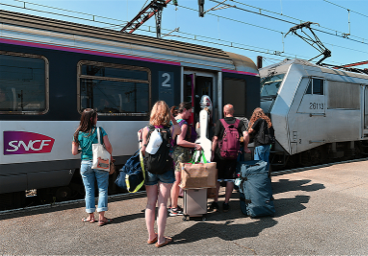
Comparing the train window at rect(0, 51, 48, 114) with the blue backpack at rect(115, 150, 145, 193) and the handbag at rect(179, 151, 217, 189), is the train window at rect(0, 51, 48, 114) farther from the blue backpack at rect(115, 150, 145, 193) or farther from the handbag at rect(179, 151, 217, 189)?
the handbag at rect(179, 151, 217, 189)

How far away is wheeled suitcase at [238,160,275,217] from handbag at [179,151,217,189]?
0.58 metres

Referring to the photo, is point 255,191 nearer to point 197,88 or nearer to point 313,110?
point 197,88

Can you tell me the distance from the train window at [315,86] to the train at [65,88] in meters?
3.99

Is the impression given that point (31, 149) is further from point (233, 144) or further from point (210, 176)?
point (233, 144)

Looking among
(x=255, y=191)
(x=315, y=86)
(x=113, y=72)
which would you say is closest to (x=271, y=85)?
(x=315, y=86)

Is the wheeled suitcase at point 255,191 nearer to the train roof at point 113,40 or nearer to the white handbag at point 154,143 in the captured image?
the white handbag at point 154,143

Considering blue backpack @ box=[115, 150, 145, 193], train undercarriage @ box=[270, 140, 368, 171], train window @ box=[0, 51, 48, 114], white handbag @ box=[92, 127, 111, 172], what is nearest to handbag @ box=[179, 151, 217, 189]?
blue backpack @ box=[115, 150, 145, 193]

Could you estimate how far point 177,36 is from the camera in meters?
14.9

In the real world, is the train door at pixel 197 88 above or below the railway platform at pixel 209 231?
above

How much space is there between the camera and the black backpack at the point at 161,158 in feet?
10.9

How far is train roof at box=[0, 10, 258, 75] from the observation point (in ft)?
14.9

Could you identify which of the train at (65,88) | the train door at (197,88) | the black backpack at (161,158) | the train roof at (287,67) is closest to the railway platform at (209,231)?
the train at (65,88)

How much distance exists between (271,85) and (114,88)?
522 cm

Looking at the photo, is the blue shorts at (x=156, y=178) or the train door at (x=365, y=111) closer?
the blue shorts at (x=156, y=178)
